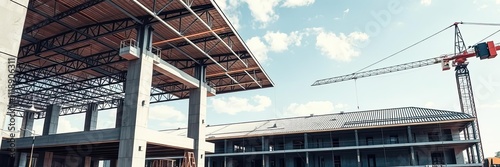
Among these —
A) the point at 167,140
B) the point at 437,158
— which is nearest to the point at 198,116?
the point at 167,140

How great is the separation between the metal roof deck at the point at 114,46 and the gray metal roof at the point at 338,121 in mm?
12414

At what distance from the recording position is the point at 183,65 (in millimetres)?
32312

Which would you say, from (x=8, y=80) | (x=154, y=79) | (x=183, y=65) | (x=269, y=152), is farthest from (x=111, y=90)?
(x=8, y=80)

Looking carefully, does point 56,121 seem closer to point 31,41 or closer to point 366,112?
point 31,41

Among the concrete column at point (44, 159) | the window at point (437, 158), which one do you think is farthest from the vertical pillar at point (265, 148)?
the concrete column at point (44, 159)

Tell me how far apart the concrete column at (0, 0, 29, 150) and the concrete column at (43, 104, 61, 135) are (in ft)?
110

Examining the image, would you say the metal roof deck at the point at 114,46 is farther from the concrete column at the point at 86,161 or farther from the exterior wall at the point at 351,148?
the exterior wall at the point at 351,148

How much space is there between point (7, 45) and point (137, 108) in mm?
9583

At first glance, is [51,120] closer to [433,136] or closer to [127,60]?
[127,60]

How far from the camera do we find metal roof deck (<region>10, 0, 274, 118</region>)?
22953mm

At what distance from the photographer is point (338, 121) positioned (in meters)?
46.5

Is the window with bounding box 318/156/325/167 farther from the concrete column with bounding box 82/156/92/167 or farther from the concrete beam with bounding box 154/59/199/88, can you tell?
the concrete column with bounding box 82/156/92/167

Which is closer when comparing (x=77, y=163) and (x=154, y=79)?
(x=154, y=79)

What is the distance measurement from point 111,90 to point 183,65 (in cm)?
1345
